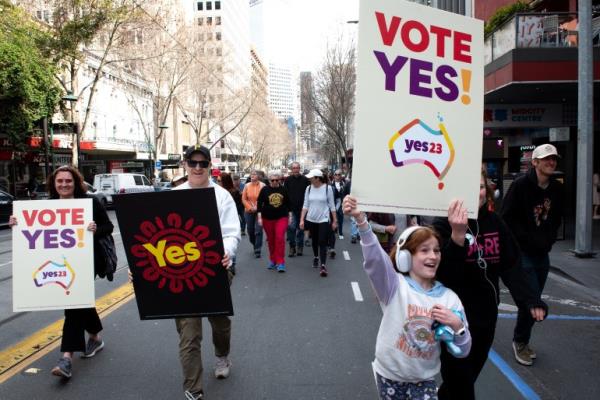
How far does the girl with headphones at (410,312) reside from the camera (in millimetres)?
2541

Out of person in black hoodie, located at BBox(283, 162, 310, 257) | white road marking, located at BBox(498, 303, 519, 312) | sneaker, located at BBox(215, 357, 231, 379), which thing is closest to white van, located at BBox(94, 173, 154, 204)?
person in black hoodie, located at BBox(283, 162, 310, 257)

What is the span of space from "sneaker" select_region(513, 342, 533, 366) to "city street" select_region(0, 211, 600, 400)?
0.08 m

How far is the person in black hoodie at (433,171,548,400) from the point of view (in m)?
2.88

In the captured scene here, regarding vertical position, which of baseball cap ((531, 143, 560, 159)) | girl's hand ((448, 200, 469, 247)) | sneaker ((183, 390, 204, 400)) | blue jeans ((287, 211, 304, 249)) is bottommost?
sneaker ((183, 390, 204, 400))

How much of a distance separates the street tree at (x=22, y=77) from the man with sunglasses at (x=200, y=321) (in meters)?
21.4

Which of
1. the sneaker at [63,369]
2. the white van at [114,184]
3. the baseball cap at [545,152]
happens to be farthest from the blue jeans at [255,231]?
the white van at [114,184]

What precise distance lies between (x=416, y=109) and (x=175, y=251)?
191 cm

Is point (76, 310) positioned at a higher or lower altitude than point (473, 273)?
lower

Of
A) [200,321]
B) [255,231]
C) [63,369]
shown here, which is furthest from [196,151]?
[255,231]

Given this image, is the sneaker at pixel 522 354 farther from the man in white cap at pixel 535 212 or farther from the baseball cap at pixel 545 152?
the baseball cap at pixel 545 152

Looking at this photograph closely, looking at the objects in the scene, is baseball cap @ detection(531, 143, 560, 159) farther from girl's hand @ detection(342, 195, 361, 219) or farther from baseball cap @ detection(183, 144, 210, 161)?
baseball cap @ detection(183, 144, 210, 161)

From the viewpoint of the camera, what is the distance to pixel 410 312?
257 cm

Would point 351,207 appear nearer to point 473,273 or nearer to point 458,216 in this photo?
point 458,216

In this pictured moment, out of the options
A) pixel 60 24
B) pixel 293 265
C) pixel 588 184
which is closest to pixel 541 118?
pixel 588 184
